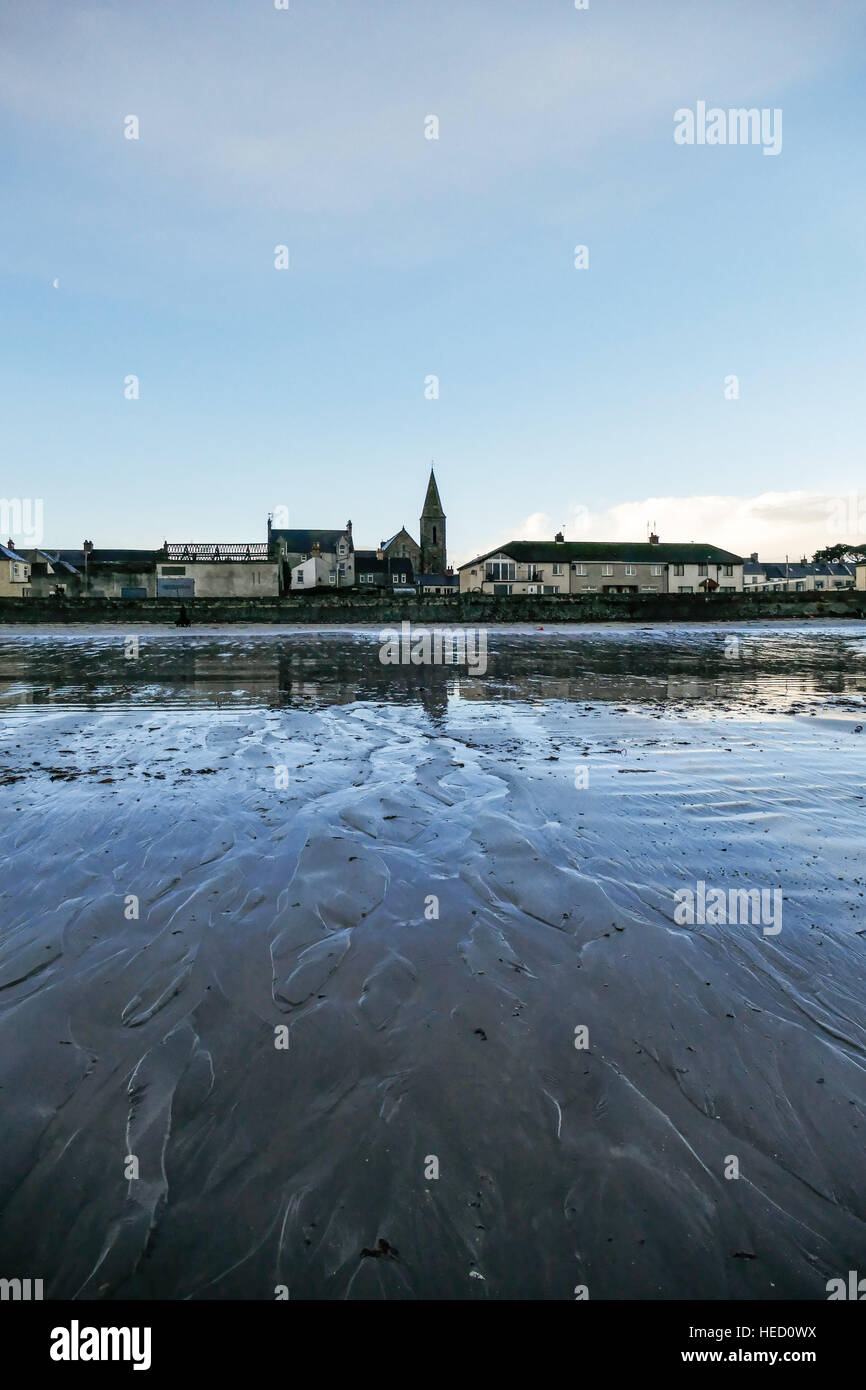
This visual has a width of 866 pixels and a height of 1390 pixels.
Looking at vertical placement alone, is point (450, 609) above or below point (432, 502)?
below

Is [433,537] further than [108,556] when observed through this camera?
Yes

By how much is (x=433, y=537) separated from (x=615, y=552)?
36.4 meters

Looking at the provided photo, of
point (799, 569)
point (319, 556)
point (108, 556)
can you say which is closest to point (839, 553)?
point (799, 569)

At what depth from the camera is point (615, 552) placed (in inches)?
2938

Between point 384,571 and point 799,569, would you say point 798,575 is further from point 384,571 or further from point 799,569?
point 384,571

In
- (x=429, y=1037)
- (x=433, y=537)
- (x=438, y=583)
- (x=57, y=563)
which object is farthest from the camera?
(x=433, y=537)

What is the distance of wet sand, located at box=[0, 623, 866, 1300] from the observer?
166 cm

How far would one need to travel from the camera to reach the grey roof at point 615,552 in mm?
72875

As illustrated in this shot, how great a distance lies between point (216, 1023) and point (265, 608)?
37364mm

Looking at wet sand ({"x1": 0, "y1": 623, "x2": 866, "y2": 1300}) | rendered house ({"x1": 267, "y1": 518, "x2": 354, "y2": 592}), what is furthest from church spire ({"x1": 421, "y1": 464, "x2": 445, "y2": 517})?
wet sand ({"x1": 0, "y1": 623, "x2": 866, "y2": 1300})

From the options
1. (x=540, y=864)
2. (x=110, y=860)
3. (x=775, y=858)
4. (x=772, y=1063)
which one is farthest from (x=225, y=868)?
(x=775, y=858)

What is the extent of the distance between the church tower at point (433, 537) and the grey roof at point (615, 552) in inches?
1023

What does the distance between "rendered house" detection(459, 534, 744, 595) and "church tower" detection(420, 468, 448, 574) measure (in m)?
26.6

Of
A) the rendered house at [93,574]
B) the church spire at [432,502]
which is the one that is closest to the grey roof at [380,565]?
the church spire at [432,502]
